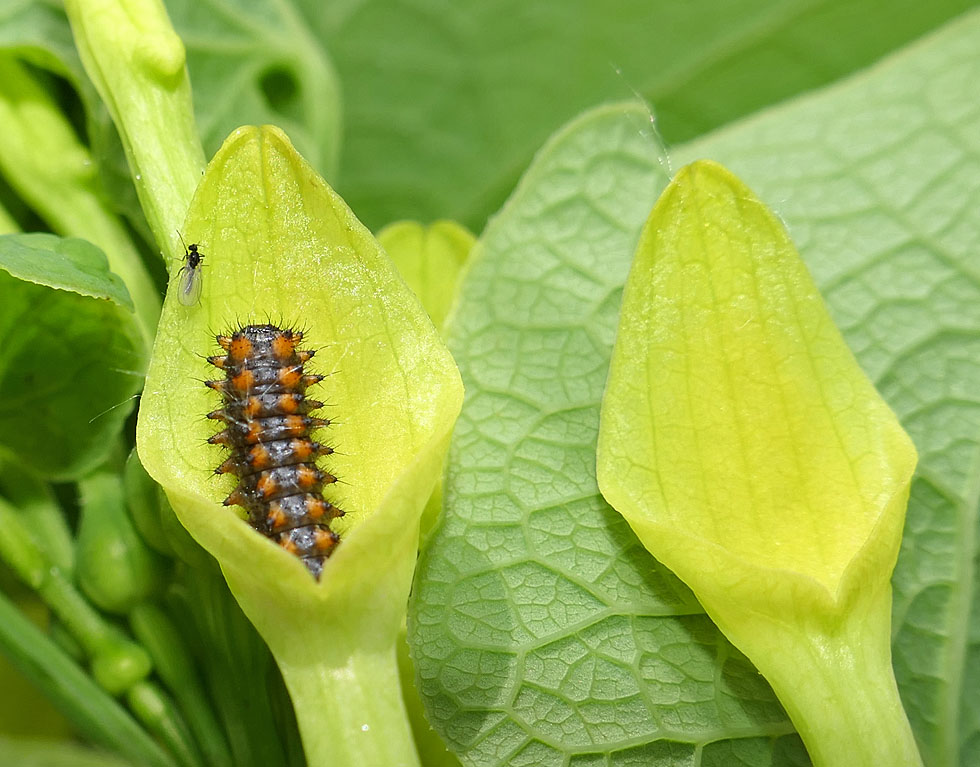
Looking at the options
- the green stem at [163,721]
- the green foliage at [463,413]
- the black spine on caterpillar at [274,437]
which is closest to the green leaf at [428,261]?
the green foliage at [463,413]

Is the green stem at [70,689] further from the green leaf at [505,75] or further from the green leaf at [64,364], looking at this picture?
the green leaf at [505,75]

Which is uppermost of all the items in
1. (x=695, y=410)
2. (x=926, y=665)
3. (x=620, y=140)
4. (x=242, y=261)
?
(x=620, y=140)

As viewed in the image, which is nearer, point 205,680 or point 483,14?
point 205,680

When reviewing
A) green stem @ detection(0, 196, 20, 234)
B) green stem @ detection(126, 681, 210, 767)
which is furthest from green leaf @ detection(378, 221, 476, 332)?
green stem @ detection(126, 681, 210, 767)

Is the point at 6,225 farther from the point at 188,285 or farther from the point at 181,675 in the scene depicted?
the point at 181,675

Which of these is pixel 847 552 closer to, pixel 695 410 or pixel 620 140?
pixel 695 410

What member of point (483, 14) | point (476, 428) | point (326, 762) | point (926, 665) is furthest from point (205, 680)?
point (483, 14)
